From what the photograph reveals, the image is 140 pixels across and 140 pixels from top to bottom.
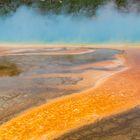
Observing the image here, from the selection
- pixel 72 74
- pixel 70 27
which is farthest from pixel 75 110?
pixel 70 27

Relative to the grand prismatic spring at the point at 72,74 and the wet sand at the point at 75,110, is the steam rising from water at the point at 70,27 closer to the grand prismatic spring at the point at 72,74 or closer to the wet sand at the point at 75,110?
the grand prismatic spring at the point at 72,74

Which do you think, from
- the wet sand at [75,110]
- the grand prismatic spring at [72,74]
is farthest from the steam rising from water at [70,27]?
the wet sand at [75,110]

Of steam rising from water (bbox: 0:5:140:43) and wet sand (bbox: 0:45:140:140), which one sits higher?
wet sand (bbox: 0:45:140:140)

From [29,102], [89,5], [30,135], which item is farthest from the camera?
[89,5]

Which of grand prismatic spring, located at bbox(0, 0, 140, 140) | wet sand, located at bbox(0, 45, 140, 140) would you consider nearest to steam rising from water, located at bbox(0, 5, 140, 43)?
grand prismatic spring, located at bbox(0, 0, 140, 140)

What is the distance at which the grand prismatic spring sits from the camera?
862cm

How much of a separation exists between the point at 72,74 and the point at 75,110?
12.2ft

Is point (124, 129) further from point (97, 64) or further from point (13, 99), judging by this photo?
point (97, 64)

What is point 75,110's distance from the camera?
9.42 meters

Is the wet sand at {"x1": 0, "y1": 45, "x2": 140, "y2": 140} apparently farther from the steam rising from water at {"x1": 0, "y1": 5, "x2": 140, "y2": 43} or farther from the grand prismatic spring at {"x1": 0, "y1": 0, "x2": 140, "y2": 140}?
the steam rising from water at {"x1": 0, "y1": 5, "x2": 140, "y2": 43}

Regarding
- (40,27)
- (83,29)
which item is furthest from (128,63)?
(40,27)

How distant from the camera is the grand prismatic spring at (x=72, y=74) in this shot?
8.62 metres

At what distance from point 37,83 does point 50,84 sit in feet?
1.43

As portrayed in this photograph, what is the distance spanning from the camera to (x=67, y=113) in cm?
923
